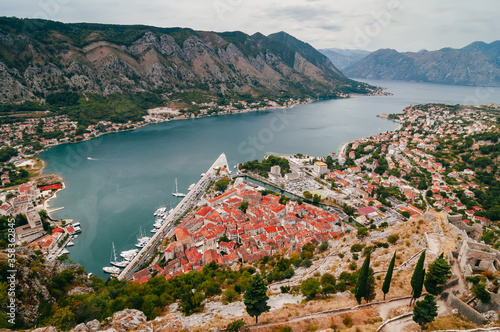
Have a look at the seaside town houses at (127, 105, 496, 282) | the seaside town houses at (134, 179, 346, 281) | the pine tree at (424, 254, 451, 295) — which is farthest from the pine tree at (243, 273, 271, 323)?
the seaside town houses at (127, 105, 496, 282)

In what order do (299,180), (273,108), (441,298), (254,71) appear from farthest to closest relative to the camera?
1. (254,71)
2. (273,108)
3. (299,180)
4. (441,298)

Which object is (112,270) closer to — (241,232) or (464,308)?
(241,232)

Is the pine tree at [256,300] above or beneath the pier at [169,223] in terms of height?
above

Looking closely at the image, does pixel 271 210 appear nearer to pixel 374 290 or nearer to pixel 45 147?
pixel 374 290

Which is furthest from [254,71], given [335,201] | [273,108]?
[335,201]

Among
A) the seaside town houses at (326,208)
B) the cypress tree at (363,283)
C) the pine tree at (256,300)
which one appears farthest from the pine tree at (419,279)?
the seaside town houses at (326,208)

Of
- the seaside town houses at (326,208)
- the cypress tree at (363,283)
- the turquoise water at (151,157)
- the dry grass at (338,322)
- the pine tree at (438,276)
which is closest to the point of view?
the dry grass at (338,322)

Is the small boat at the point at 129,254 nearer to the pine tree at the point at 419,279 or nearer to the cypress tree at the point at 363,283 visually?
the cypress tree at the point at 363,283

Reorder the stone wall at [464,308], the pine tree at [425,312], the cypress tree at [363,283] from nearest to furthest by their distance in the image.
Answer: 1. the pine tree at [425,312]
2. the stone wall at [464,308]
3. the cypress tree at [363,283]
